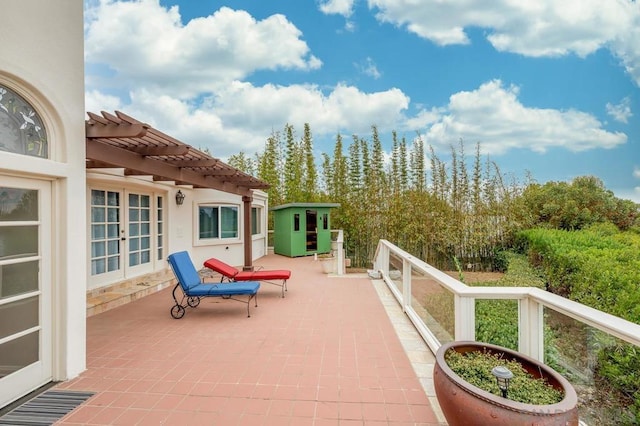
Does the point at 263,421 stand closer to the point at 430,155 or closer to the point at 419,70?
the point at 419,70

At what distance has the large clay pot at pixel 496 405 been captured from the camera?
1.58m

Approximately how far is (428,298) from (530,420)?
2460mm

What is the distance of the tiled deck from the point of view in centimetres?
242

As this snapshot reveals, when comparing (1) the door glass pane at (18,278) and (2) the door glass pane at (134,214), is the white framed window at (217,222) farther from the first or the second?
(1) the door glass pane at (18,278)

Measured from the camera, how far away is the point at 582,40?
7.26 meters

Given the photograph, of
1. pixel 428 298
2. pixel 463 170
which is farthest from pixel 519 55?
pixel 428 298

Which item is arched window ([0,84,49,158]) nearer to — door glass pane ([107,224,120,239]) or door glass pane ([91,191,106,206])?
door glass pane ([91,191,106,206])

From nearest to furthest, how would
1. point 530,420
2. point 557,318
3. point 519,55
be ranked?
1. point 530,420
2. point 557,318
3. point 519,55

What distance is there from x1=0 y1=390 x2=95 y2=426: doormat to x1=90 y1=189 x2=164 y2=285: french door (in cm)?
359

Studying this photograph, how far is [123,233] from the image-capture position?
6430mm

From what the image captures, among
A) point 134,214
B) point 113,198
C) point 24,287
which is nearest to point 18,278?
point 24,287

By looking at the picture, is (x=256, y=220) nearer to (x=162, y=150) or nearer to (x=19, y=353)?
(x=162, y=150)

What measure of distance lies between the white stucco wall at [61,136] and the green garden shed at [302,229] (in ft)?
28.9

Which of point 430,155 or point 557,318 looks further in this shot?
point 430,155
